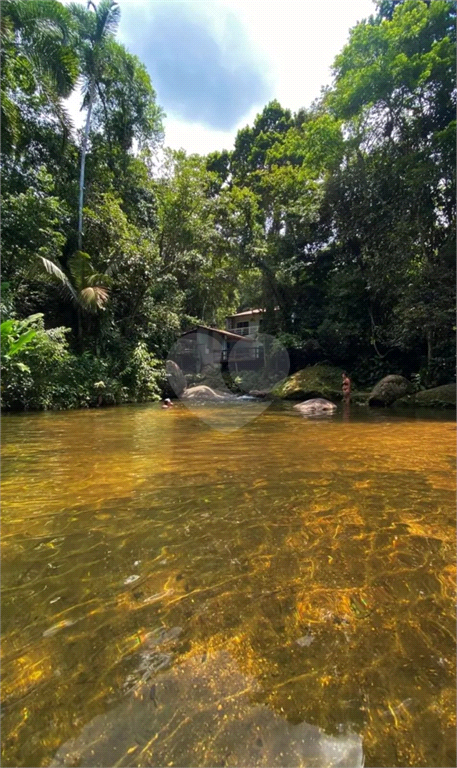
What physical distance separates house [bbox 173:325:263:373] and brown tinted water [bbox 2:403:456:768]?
21124mm

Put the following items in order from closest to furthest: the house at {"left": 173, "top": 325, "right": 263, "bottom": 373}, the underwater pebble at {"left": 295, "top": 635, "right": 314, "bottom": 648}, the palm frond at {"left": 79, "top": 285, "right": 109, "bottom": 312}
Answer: the underwater pebble at {"left": 295, "top": 635, "right": 314, "bottom": 648} → the palm frond at {"left": 79, "top": 285, "right": 109, "bottom": 312} → the house at {"left": 173, "top": 325, "right": 263, "bottom": 373}

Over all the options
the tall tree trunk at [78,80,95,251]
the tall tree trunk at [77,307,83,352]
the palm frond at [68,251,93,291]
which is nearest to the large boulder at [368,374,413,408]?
the tall tree trunk at [77,307,83,352]

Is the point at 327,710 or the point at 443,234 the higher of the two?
the point at 443,234

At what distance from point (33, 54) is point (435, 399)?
17.8 metres

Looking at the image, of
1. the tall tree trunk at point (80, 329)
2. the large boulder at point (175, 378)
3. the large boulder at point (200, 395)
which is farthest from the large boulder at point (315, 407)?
the tall tree trunk at point (80, 329)

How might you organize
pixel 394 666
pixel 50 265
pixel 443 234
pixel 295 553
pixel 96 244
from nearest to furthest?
pixel 394 666, pixel 295 553, pixel 50 265, pixel 443 234, pixel 96 244

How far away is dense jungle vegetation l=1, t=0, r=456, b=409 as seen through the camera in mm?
12688

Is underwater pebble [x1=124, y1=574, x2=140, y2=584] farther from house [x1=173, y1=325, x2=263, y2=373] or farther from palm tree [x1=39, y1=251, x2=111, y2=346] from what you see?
house [x1=173, y1=325, x2=263, y2=373]

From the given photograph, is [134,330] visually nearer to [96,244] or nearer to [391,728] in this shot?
[96,244]

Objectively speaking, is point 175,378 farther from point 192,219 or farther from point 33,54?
point 33,54

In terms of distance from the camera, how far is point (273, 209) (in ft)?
76.9

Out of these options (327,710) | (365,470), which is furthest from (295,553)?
(365,470)

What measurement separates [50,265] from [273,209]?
15.4m

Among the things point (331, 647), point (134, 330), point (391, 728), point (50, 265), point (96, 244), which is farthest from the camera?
point (134, 330)
